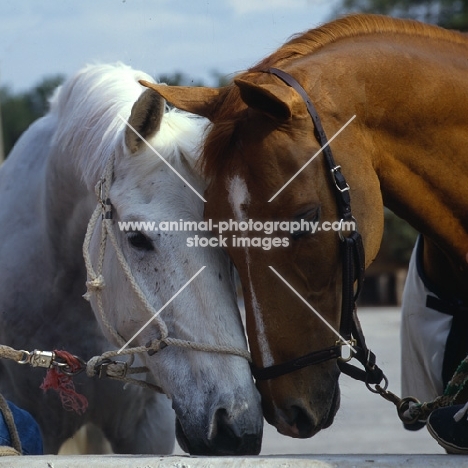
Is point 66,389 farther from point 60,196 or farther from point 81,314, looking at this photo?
point 60,196


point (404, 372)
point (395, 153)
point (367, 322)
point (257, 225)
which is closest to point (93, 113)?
point (257, 225)

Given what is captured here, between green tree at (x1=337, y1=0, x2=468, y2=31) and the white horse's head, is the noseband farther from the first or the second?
green tree at (x1=337, y1=0, x2=468, y2=31)

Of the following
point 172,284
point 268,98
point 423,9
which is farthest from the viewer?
point 423,9

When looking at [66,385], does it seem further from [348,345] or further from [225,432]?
[348,345]

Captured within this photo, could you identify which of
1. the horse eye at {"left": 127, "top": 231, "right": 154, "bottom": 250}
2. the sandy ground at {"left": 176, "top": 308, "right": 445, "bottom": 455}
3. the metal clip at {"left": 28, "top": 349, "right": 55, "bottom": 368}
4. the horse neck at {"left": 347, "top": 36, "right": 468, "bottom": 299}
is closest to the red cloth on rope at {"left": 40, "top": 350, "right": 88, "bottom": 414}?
the metal clip at {"left": 28, "top": 349, "right": 55, "bottom": 368}

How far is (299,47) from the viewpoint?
214 centimetres

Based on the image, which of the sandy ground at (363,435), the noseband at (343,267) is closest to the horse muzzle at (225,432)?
the noseband at (343,267)

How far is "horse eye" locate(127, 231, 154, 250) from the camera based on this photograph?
209 cm

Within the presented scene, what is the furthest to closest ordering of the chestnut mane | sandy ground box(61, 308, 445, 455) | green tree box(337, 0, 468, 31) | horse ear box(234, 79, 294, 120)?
green tree box(337, 0, 468, 31)
sandy ground box(61, 308, 445, 455)
the chestnut mane
horse ear box(234, 79, 294, 120)

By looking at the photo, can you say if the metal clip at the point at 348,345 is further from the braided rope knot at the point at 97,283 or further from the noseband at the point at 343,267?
A: the braided rope knot at the point at 97,283

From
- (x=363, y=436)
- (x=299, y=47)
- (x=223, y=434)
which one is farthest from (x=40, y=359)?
(x=363, y=436)

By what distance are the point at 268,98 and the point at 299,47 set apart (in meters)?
0.29

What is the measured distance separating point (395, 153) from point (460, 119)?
0.20m

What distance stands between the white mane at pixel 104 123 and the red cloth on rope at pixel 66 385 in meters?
0.49
